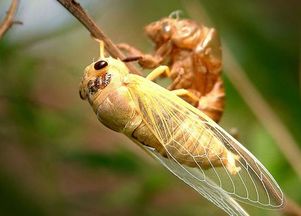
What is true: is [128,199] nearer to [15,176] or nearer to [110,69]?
[15,176]

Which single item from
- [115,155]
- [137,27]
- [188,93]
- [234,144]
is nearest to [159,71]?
[188,93]

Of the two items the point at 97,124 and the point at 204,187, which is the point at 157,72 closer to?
the point at 204,187

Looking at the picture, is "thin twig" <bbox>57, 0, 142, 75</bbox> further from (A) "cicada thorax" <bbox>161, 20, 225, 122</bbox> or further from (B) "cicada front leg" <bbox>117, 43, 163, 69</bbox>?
(A) "cicada thorax" <bbox>161, 20, 225, 122</bbox>

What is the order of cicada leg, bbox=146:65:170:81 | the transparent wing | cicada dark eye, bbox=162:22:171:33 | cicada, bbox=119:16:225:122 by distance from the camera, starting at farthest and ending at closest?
cicada dark eye, bbox=162:22:171:33
cicada, bbox=119:16:225:122
cicada leg, bbox=146:65:170:81
the transparent wing

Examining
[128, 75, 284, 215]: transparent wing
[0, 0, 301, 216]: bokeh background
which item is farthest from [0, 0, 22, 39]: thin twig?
[0, 0, 301, 216]: bokeh background

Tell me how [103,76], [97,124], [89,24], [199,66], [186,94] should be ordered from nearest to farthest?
1. [89,24]
2. [103,76]
3. [186,94]
4. [199,66]
5. [97,124]

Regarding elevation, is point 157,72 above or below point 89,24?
below

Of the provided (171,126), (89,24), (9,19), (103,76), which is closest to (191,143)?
(171,126)
